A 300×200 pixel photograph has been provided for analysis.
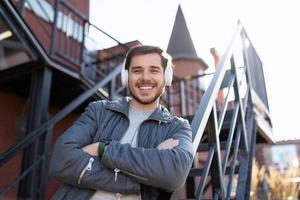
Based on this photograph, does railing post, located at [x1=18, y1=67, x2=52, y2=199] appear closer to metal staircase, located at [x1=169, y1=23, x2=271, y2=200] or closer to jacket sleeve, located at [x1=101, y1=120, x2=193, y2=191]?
metal staircase, located at [x1=169, y1=23, x2=271, y2=200]

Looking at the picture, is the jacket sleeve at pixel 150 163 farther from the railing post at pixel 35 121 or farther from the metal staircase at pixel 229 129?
the railing post at pixel 35 121

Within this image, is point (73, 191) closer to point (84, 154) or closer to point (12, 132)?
point (84, 154)

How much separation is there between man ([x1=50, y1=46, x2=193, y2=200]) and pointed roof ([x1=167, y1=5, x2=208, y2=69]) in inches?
808

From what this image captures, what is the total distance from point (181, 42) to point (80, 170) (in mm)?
22615

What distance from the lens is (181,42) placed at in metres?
23.3

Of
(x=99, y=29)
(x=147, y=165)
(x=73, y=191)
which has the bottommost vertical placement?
(x=73, y=191)

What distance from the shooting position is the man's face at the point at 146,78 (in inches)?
59.2

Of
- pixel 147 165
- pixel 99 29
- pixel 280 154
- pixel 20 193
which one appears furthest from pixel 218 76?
pixel 280 154

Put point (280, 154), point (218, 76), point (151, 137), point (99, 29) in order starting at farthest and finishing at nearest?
point (280, 154) → point (99, 29) → point (218, 76) → point (151, 137)

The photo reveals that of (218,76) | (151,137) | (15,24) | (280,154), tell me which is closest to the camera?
(151,137)

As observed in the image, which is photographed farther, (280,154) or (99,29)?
(280,154)

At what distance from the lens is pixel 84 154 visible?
4.31 ft

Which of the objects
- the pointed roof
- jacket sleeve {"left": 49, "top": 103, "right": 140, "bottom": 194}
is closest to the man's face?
jacket sleeve {"left": 49, "top": 103, "right": 140, "bottom": 194}

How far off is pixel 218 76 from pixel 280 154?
22829 mm
